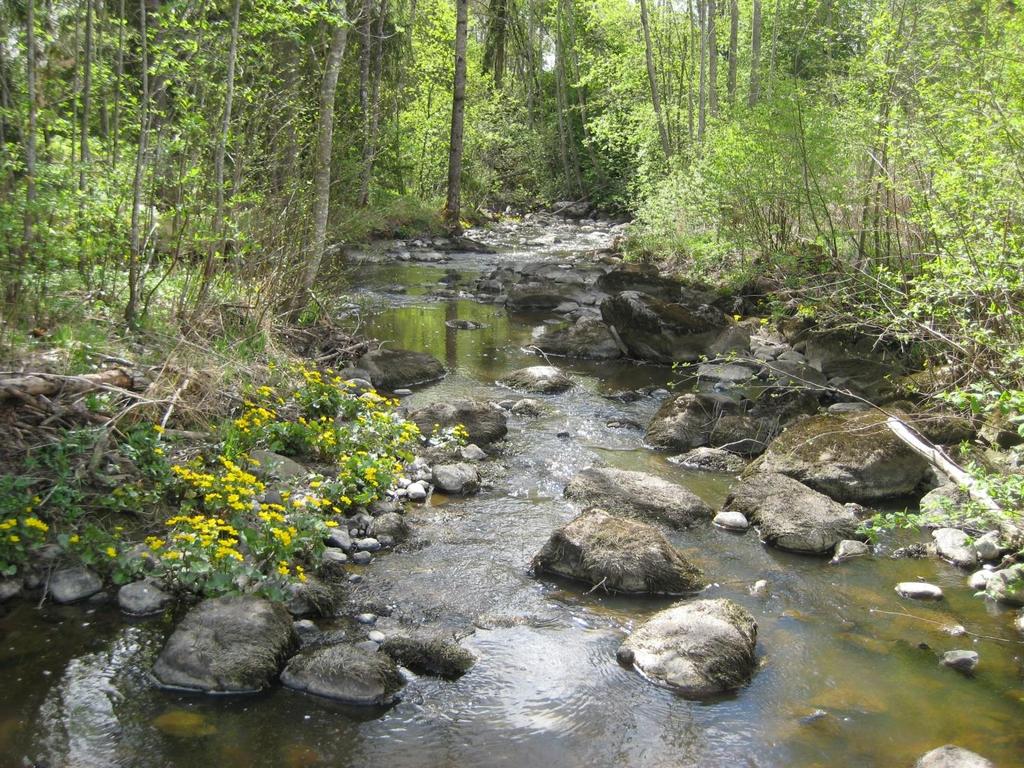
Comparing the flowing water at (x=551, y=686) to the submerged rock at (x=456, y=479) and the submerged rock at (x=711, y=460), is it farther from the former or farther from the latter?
the submerged rock at (x=711, y=460)

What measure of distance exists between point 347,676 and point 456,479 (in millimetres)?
3018

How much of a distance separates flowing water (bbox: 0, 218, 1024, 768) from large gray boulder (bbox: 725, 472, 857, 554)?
0.63ft

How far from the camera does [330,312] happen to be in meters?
11.7

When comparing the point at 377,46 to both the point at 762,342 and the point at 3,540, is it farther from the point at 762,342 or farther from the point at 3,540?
the point at 3,540

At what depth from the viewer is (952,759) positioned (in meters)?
3.95

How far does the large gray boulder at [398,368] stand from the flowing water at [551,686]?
12.9 ft

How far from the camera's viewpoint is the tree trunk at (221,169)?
795 centimetres

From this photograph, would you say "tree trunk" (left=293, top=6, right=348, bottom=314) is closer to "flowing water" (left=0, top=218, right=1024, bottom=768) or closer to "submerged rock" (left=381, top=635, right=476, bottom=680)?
"flowing water" (left=0, top=218, right=1024, bottom=768)

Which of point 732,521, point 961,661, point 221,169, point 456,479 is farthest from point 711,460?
point 221,169

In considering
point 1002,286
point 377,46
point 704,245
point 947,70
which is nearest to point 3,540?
point 1002,286

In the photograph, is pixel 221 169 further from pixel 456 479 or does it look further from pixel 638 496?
pixel 638 496

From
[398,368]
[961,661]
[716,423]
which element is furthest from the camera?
[398,368]

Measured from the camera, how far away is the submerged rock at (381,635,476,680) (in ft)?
15.6

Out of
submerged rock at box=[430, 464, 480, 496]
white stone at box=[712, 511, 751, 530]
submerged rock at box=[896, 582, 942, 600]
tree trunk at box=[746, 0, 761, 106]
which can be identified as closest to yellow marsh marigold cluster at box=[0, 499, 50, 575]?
submerged rock at box=[430, 464, 480, 496]
